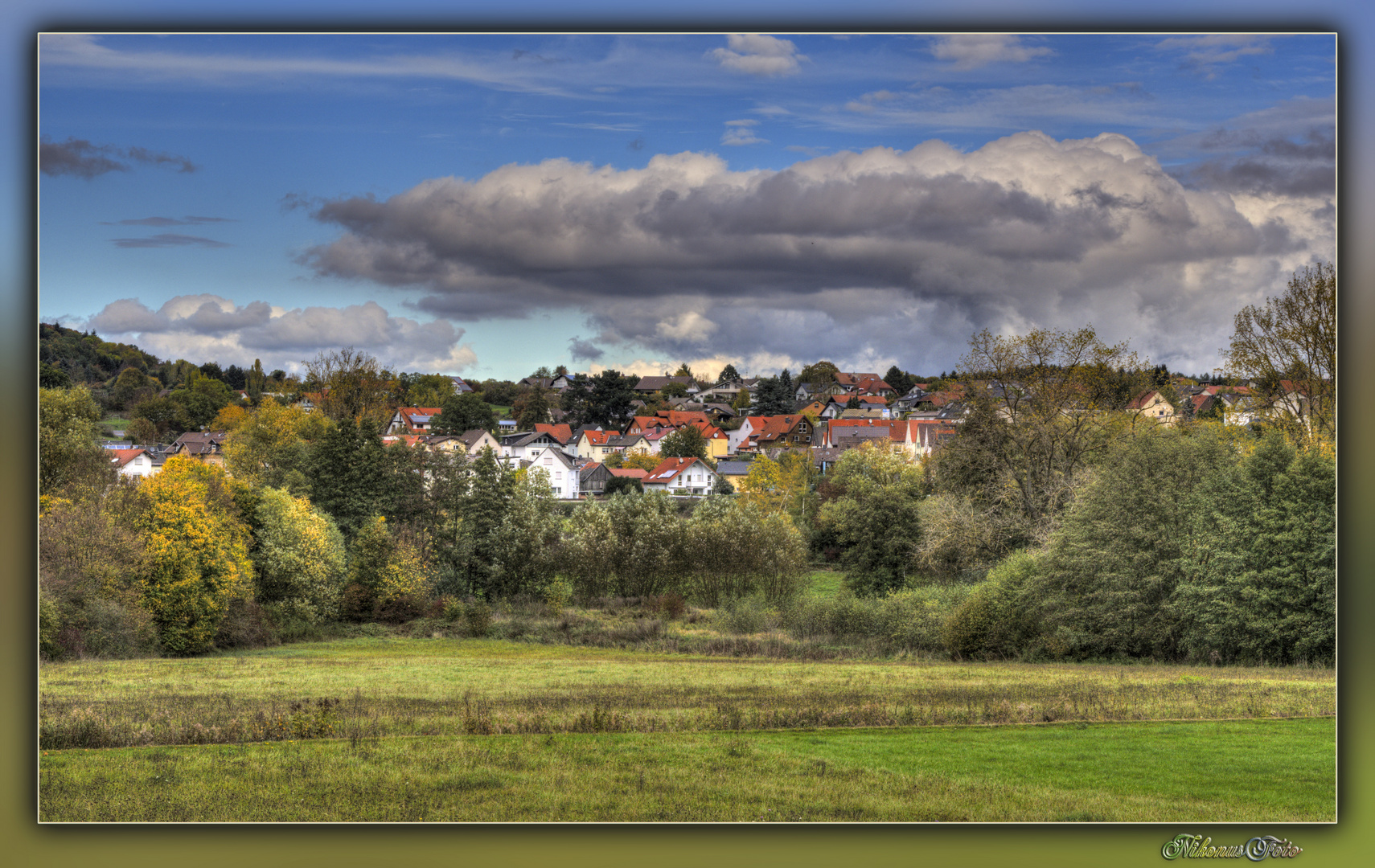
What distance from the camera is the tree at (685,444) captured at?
19.8 m

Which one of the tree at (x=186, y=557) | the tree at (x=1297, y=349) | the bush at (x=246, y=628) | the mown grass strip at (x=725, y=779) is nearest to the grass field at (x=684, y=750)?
the mown grass strip at (x=725, y=779)

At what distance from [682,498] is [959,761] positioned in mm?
15621

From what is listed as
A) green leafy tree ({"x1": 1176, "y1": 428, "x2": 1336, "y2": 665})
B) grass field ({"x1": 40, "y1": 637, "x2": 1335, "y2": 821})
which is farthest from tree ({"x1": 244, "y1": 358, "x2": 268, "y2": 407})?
green leafy tree ({"x1": 1176, "y1": 428, "x2": 1336, "y2": 665})

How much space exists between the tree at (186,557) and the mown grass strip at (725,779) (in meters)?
6.47

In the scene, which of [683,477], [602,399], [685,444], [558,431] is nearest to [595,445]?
[558,431]

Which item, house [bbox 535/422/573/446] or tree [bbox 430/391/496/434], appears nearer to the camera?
tree [bbox 430/391/496/434]

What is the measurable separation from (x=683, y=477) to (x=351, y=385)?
1022 centimetres

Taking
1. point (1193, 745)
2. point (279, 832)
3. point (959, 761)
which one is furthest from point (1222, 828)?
point (279, 832)

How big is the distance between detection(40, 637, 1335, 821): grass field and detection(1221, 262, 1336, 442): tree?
3450 mm

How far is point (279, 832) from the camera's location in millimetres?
8195

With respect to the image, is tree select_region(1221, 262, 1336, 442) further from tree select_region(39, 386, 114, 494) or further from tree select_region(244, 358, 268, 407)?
tree select_region(39, 386, 114, 494)

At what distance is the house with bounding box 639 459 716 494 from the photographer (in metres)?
23.4

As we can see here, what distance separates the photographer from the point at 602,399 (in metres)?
16.0

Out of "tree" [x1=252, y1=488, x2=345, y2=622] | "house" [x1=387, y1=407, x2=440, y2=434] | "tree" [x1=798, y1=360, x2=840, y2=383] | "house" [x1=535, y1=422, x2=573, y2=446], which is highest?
"tree" [x1=798, y1=360, x2=840, y2=383]
